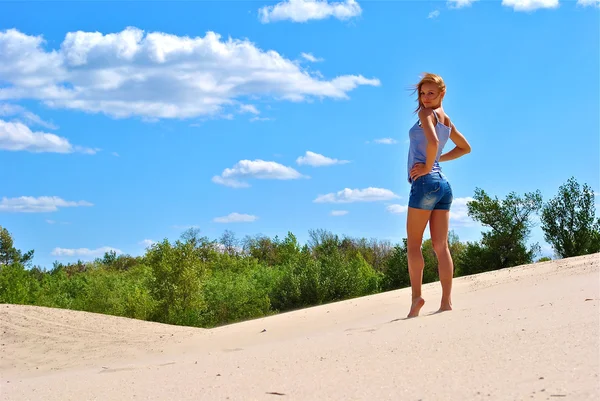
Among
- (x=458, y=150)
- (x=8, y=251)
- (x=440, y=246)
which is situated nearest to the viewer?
(x=440, y=246)

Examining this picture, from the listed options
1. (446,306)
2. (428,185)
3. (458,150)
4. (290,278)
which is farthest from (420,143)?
(290,278)

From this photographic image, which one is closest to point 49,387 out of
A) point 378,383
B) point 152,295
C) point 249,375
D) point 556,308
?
point 249,375

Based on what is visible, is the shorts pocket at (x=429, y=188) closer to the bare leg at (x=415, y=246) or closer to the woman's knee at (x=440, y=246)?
the bare leg at (x=415, y=246)

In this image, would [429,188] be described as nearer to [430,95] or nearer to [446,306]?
[430,95]

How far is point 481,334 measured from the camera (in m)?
4.46

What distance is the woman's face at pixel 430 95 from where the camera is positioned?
621cm

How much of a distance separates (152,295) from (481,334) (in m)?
19.7

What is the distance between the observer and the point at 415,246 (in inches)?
248

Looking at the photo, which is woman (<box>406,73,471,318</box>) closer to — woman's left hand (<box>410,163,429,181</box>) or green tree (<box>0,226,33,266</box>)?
woman's left hand (<box>410,163,429,181</box>)

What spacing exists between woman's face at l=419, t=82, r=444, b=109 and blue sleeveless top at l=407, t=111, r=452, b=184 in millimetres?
94

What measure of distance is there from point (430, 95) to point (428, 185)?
84cm

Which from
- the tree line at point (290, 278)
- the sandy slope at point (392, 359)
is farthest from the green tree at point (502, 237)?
the sandy slope at point (392, 359)

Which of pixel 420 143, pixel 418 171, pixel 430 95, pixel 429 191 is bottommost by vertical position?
pixel 429 191

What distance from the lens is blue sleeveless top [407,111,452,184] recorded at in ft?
20.1
